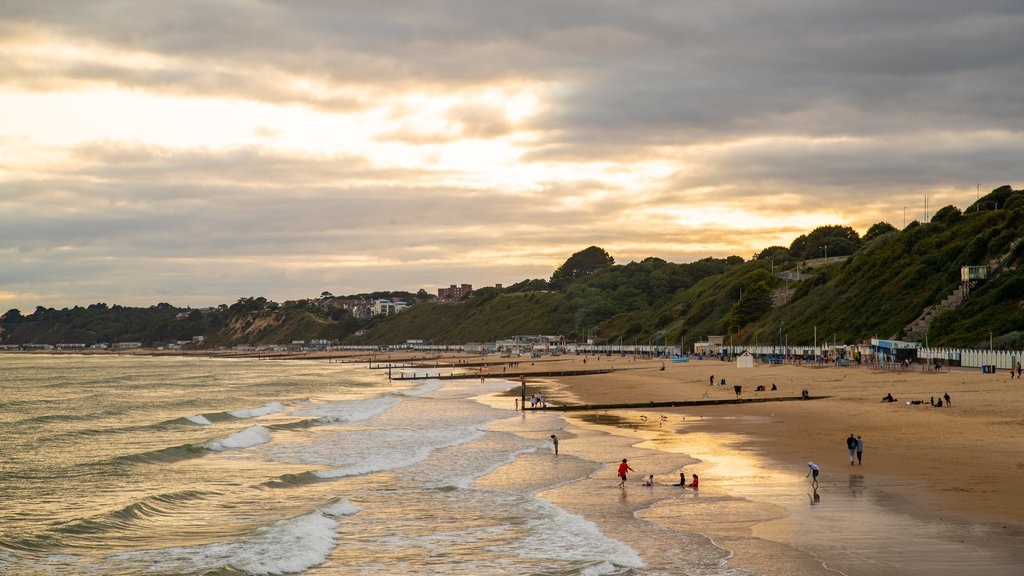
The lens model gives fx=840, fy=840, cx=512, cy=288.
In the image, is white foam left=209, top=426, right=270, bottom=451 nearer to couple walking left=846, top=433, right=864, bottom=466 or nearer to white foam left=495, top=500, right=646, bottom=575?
white foam left=495, top=500, right=646, bottom=575

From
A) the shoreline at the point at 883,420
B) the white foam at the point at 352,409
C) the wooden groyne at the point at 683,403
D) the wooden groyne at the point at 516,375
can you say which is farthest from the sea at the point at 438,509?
the wooden groyne at the point at 516,375

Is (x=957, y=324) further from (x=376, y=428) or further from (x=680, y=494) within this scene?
(x=680, y=494)

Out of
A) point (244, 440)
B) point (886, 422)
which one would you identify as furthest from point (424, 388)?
point (886, 422)

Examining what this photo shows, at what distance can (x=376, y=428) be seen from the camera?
147 ft

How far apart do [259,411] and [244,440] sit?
17825 mm

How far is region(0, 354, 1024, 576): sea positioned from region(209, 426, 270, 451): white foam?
17 cm

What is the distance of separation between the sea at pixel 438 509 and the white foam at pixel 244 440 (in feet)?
0.54

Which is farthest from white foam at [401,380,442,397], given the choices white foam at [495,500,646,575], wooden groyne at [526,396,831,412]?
white foam at [495,500,646,575]

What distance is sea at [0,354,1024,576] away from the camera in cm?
1688

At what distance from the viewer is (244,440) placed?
39812mm

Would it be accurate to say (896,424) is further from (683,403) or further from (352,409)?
(352,409)

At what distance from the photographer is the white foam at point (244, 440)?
38188 millimetres

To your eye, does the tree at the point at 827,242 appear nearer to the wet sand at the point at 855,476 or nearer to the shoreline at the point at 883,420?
the shoreline at the point at 883,420

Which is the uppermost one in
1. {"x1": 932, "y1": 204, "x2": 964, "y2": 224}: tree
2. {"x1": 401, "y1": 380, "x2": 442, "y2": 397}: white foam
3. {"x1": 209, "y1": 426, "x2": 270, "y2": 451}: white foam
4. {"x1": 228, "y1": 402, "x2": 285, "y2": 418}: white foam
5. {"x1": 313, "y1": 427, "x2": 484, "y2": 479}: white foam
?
{"x1": 932, "y1": 204, "x2": 964, "y2": 224}: tree
